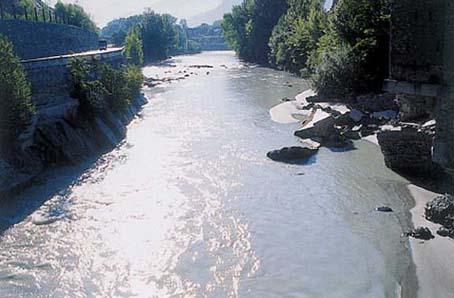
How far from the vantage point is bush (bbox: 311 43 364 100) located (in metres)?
34.4

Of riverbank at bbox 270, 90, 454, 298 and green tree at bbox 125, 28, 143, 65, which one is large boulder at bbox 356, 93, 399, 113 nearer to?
riverbank at bbox 270, 90, 454, 298

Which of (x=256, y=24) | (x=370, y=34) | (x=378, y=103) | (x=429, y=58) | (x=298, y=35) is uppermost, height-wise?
(x=256, y=24)

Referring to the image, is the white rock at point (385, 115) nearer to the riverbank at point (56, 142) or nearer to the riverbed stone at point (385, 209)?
the riverbed stone at point (385, 209)

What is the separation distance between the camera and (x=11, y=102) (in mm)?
20906

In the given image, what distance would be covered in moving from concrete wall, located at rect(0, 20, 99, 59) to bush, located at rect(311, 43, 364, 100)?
20.2 meters

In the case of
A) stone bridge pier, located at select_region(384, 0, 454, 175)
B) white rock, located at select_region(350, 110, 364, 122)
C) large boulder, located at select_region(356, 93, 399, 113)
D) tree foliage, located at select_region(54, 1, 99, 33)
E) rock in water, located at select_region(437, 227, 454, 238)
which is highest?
tree foliage, located at select_region(54, 1, 99, 33)

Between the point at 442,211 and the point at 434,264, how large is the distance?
2892 mm

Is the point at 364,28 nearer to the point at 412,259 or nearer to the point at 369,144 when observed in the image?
the point at 369,144

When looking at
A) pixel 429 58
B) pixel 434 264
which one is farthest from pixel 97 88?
pixel 434 264

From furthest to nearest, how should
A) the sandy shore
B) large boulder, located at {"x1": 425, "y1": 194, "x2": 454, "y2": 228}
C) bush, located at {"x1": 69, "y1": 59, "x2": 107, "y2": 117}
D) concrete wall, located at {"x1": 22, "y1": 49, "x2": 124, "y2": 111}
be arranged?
bush, located at {"x1": 69, "y1": 59, "x2": 107, "y2": 117}, concrete wall, located at {"x1": 22, "y1": 49, "x2": 124, "y2": 111}, large boulder, located at {"x1": 425, "y1": 194, "x2": 454, "y2": 228}, the sandy shore

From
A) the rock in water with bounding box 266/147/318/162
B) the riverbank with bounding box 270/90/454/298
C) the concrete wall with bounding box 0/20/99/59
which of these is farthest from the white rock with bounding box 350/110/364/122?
the concrete wall with bounding box 0/20/99/59

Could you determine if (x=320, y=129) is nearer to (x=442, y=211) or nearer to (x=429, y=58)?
(x=442, y=211)

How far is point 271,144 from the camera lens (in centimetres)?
2783

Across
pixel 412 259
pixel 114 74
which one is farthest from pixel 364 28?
pixel 412 259
